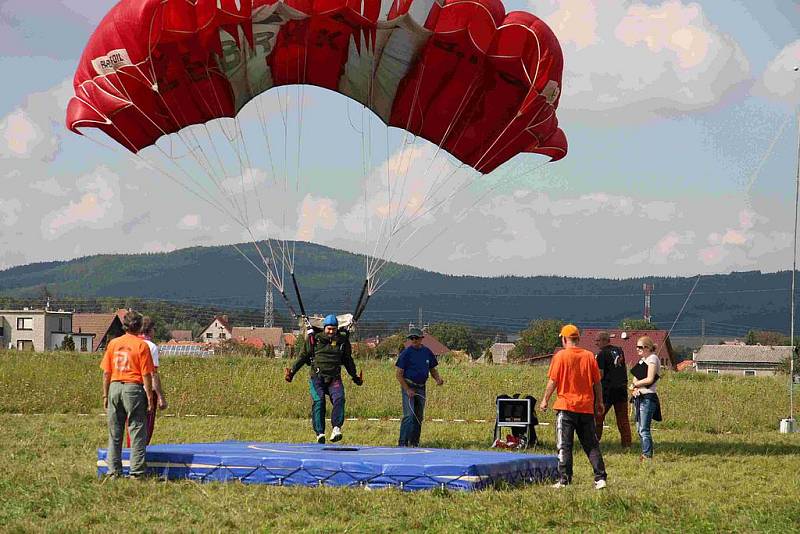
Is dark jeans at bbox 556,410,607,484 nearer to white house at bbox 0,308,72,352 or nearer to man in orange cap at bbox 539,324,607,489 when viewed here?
man in orange cap at bbox 539,324,607,489

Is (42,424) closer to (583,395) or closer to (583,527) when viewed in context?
(583,395)

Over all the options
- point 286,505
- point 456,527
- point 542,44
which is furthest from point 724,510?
point 542,44

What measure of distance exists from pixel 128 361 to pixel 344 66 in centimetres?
709

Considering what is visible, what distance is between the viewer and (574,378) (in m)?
9.84

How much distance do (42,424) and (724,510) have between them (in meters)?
11.9

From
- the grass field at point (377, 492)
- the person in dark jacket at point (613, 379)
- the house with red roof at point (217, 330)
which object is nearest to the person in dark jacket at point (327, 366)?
the grass field at point (377, 492)

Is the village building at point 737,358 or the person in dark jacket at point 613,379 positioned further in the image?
the village building at point 737,358

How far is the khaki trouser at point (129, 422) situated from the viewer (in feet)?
31.4

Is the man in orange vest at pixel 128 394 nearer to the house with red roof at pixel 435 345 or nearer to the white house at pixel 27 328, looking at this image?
the white house at pixel 27 328

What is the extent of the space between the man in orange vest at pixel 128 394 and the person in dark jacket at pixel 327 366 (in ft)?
12.3

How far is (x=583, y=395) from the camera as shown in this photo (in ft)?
32.3

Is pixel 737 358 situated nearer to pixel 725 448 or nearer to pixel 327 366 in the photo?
pixel 725 448

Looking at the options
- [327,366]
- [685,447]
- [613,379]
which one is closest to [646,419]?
[613,379]

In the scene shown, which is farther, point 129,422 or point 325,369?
point 325,369
